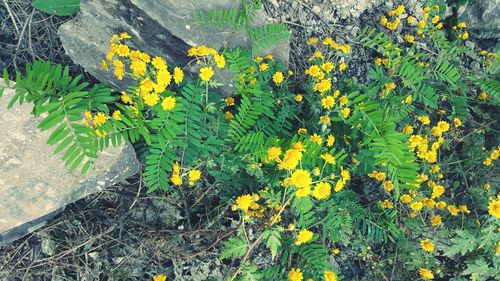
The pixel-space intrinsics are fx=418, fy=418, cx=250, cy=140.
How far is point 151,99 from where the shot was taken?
7.18 feet

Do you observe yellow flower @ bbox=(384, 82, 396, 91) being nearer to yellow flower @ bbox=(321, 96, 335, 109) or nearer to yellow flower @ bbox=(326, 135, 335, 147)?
yellow flower @ bbox=(321, 96, 335, 109)

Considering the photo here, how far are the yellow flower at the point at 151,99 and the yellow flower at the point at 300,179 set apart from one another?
2.72 ft

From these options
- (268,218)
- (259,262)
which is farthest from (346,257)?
(268,218)

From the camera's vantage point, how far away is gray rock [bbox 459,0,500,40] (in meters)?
3.47

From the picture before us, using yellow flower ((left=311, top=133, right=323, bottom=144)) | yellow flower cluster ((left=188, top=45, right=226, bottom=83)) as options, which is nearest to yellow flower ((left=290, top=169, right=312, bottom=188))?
yellow flower ((left=311, top=133, right=323, bottom=144))

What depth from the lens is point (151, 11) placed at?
8.33ft

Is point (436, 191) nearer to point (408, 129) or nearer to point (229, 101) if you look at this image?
point (408, 129)

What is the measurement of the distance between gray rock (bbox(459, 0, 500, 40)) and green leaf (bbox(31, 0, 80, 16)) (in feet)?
9.87

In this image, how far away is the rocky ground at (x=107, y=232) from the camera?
105 inches

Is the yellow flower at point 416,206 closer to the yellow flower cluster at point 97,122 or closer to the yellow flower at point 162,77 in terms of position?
the yellow flower at point 162,77

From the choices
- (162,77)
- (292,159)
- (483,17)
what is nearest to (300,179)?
(292,159)

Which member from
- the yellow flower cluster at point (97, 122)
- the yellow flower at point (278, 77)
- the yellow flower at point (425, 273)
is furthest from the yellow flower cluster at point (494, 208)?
the yellow flower cluster at point (97, 122)

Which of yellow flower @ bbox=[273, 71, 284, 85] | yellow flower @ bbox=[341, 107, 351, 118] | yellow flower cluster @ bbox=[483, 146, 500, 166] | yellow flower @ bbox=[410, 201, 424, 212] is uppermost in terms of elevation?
yellow flower @ bbox=[273, 71, 284, 85]

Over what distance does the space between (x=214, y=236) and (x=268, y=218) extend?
0.44m
